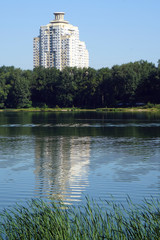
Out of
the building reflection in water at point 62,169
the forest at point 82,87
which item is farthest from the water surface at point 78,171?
the forest at point 82,87

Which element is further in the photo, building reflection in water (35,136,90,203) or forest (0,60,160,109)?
forest (0,60,160,109)

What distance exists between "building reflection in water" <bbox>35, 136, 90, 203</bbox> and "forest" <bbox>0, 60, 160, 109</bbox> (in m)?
112

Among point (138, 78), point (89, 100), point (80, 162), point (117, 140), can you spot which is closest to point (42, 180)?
point (80, 162)

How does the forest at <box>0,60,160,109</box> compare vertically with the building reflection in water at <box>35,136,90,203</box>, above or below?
above

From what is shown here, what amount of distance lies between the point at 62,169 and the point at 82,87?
144m

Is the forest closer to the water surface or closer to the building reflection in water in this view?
the water surface

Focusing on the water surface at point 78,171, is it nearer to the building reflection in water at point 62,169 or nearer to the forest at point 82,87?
the building reflection in water at point 62,169

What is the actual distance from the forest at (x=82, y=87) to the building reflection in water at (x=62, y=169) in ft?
366

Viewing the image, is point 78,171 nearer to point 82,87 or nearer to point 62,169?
point 62,169

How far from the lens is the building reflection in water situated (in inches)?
751

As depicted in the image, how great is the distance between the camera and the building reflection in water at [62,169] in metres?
19.1

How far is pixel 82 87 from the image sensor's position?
554 ft

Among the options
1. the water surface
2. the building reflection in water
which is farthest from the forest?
the building reflection in water

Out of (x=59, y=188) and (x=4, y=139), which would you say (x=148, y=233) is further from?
(x=4, y=139)
